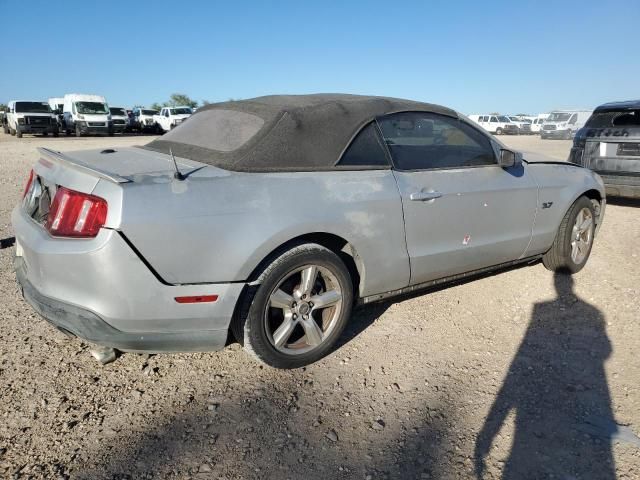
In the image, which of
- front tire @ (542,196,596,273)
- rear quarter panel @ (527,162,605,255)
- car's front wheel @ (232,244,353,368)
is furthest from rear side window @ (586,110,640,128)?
car's front wheel @ (232,244,353,368)

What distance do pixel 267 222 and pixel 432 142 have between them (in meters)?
1.65

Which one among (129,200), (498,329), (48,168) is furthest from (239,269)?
(498,329)

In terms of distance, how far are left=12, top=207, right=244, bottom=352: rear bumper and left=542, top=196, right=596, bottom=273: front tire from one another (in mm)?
3131

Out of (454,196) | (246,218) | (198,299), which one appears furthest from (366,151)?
(198,299)

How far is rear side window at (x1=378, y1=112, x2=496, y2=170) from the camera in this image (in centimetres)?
330

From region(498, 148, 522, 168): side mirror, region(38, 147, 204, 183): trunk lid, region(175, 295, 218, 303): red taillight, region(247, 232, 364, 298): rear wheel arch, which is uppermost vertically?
region(498, 148, 522, 168): side mirror

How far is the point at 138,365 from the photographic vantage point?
286 cm

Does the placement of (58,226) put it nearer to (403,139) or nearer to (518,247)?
(403,139)

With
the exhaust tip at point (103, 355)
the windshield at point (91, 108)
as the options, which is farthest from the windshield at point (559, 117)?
the exhaust tip at point (103, 355)

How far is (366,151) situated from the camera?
10.2 feet

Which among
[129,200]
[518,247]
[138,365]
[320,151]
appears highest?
→ [320,151]

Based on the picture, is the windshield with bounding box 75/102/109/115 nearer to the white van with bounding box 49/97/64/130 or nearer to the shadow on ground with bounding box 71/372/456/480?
the white van with bounding box 49/97/64/130

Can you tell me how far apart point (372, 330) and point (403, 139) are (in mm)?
1347

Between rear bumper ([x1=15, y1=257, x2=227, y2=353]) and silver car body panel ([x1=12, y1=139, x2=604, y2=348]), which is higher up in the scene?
silver car body panel ([x1=12, y1=139, x2=604, y2=348])
